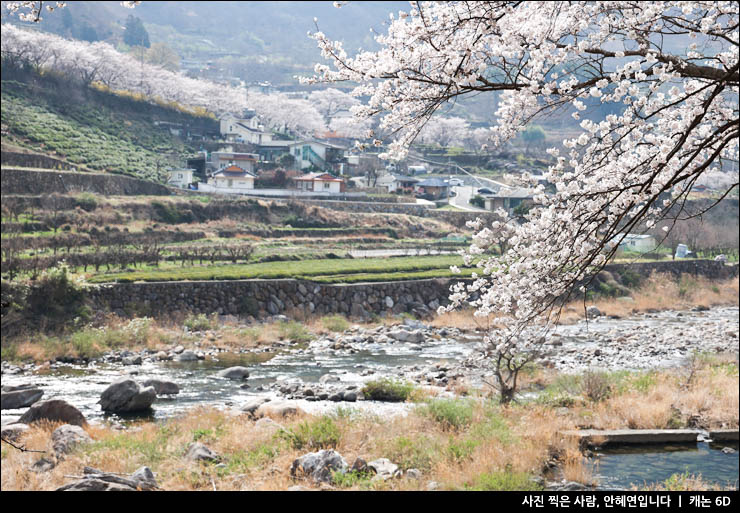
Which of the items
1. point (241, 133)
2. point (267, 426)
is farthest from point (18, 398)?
point (241, 133)

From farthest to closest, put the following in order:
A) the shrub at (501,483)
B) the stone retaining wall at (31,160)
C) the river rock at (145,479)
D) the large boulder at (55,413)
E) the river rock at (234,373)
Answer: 1. the stone retaining wall at (31,160)
2. the river rock at (234,373)
3. the large boulder at (55,413)
4. the shrub at (501,483)
5. the river rock at (145,479)

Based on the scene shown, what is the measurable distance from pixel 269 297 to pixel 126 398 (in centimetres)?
1165

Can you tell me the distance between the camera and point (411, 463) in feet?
29.2

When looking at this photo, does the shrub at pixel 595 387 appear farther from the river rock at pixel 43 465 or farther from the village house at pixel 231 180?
the village house at pixel 231 180

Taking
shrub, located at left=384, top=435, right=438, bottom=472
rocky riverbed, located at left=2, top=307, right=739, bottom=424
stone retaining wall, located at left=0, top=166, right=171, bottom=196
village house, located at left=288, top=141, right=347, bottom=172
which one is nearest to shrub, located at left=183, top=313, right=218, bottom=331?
rocky riverbed, located at left=2, top=307, right=739, bottom=424

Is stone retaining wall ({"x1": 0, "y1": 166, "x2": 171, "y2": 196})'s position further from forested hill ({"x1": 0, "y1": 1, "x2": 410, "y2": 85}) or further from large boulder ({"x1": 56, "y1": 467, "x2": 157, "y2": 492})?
forested hill ({"x1": 0, "y1": 1, "x2": 410, "y2": 85})

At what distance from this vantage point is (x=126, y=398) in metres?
12.8

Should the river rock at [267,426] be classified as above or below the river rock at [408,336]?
above

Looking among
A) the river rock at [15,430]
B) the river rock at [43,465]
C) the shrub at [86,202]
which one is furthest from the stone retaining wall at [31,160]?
the river rock at [43,465]

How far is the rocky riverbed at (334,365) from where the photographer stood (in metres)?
13.8

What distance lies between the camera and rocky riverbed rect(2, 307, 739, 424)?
45.4 feet

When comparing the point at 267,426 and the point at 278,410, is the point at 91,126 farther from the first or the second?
the point at 267,426

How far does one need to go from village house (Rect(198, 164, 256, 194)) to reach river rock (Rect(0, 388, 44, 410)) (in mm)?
32477

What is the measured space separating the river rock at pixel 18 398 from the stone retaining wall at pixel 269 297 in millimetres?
7786
